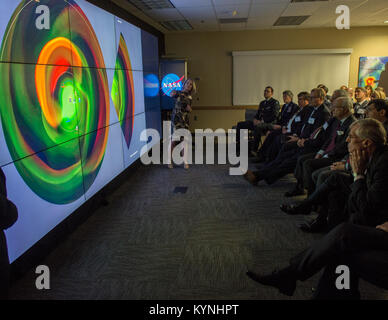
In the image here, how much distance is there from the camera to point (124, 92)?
527 centimetres

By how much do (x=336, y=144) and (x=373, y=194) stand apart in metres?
1.85

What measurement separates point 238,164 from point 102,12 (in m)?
3.51

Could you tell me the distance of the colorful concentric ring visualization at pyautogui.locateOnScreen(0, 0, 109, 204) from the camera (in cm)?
253

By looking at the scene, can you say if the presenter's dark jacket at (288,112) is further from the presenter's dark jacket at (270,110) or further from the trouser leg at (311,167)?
the trouser leg at (311,167)

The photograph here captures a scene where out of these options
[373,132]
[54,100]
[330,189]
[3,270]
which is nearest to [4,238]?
[3,270]

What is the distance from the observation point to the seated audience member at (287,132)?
529 cm

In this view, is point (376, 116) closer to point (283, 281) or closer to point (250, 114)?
point (283, 281)

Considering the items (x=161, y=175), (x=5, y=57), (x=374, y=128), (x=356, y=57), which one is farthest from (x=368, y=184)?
(x=356, y=57)

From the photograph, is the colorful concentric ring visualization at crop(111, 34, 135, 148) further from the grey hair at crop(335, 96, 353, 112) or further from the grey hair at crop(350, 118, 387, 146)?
the grey hair at crop(350, 118, 387, 146)

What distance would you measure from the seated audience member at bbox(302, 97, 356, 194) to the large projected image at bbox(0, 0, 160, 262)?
270 centimetres

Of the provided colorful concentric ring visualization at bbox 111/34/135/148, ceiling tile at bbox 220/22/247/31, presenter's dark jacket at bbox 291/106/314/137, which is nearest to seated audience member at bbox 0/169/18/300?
colorful concentric ring visualization at bbox 111/34/135/148

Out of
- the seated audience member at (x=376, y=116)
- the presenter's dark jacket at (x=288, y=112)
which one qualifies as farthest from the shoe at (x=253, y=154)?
the seated audience member at (x=376, y=116)
